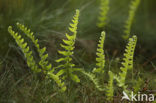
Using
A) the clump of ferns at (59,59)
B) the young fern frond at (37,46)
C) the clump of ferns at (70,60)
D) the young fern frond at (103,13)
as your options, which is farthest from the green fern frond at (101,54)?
the young fern frond at (103,13)

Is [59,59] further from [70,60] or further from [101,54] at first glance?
[101,54]

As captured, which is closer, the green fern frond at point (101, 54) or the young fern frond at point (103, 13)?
the green fern frond at point (101, 54)

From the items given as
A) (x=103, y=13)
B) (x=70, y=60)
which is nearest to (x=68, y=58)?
(x=70, y=60)

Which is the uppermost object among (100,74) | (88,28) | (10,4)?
(10,4)

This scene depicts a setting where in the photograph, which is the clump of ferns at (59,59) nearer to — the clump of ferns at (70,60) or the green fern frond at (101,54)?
the clump of ferns at (70,60)

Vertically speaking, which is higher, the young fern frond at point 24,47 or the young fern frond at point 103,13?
the young fern frond at point 103,13

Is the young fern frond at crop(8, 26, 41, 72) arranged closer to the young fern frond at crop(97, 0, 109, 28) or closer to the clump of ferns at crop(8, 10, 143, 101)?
the clump of ferns at crop(8, 10, 143, 101)

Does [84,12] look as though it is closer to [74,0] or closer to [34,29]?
[74,0]

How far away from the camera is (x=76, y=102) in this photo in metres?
1.45

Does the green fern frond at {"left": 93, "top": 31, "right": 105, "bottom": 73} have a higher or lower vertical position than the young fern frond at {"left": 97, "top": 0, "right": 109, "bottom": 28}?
lower

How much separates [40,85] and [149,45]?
160cm

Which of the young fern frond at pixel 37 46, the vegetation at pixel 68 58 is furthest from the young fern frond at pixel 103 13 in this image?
the young fern frond at pixel 37 46

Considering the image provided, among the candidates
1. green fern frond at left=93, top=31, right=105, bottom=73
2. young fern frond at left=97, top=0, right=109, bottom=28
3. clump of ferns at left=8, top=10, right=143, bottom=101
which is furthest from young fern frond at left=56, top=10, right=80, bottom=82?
young fern frond at left=97, top=0, right=109, bottom=28

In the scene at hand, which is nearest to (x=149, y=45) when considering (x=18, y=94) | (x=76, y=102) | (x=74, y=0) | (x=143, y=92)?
(x=74, y=0)
